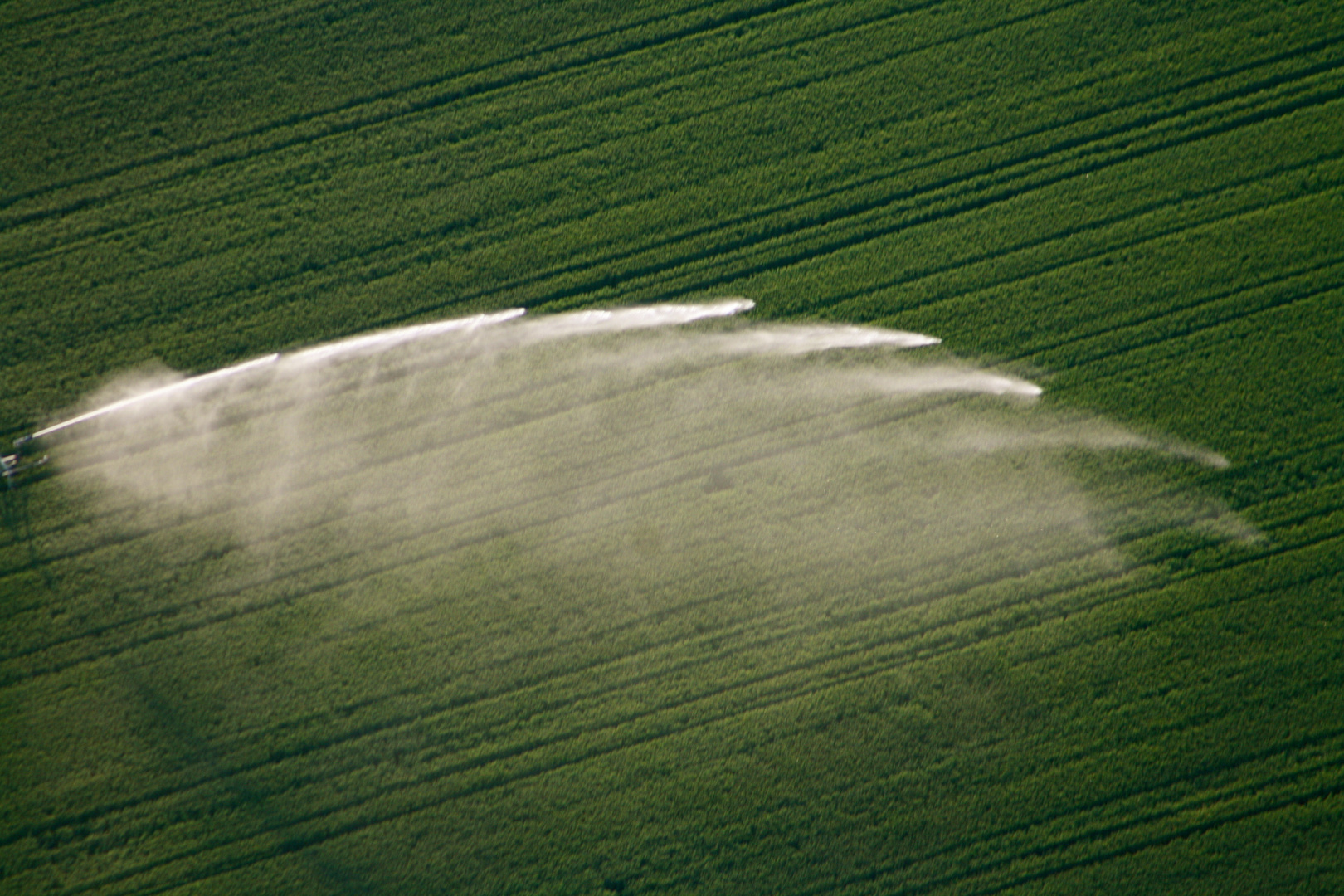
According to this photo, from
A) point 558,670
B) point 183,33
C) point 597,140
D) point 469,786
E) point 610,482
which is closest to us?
point 469,786

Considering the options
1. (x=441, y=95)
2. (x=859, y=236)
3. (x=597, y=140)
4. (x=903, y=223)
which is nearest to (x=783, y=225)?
(x=859, y=236)

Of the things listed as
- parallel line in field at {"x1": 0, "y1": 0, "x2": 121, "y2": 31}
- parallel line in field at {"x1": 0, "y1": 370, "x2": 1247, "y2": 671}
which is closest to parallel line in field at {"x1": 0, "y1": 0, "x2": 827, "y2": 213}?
parallel line in field at {"x1": 0, "y1": 0, "x2": 121, "y2": 31}

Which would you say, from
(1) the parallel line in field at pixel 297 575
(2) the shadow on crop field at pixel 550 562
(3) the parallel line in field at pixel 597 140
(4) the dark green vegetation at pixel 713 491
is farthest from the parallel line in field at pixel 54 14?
(1) the parallel line in field at pixel 297 575

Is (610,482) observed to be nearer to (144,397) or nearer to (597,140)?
(597,140)

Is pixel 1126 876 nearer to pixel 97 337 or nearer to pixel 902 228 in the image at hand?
pixel 902 228

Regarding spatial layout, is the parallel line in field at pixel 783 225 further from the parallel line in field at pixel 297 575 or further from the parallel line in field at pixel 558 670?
the parallel line in field at pixel 558 670

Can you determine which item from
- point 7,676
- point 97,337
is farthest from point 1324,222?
point 7,676
